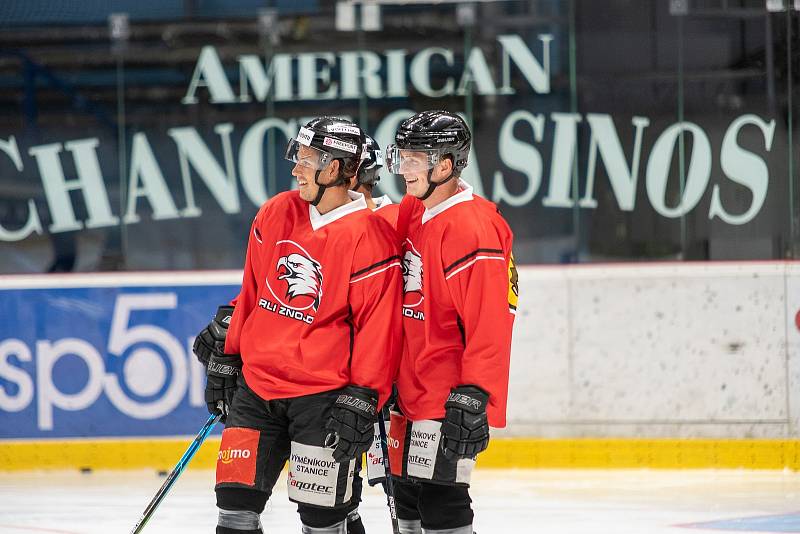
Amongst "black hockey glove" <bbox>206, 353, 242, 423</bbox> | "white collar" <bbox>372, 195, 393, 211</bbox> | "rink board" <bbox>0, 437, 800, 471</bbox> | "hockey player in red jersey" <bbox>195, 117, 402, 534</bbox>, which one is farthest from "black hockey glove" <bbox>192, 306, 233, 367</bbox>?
"rink board" <bbox>0, 437, 800, 471</bbox>

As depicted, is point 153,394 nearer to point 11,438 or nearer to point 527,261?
point 11,438

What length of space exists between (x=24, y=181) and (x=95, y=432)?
1302mm

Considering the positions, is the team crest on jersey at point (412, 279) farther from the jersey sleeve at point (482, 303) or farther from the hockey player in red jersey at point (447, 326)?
the jersey sleeve at point (482, 303)

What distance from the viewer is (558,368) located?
620 centimetres

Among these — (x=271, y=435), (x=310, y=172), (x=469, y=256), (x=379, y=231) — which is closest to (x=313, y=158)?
(x=310, y=172)

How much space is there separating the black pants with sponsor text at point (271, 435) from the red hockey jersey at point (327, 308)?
0.04 meters

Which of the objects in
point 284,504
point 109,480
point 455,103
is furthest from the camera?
point 455,103

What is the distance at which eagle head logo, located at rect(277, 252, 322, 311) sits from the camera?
10.4 feet

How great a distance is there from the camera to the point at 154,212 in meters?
6.48

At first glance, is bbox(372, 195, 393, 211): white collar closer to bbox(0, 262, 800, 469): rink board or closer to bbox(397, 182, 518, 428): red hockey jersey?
bbox(397, 182, 518, 428): red hockey jersey

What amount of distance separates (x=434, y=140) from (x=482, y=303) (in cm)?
45

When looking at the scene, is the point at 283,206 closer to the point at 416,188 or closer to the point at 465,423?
the point at 416,188

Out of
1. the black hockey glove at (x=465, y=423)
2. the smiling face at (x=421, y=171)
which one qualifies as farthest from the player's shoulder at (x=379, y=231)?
the black hockey glove at (x=465, y=423)

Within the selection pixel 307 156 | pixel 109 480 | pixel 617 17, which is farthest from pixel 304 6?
pixel 307 156
